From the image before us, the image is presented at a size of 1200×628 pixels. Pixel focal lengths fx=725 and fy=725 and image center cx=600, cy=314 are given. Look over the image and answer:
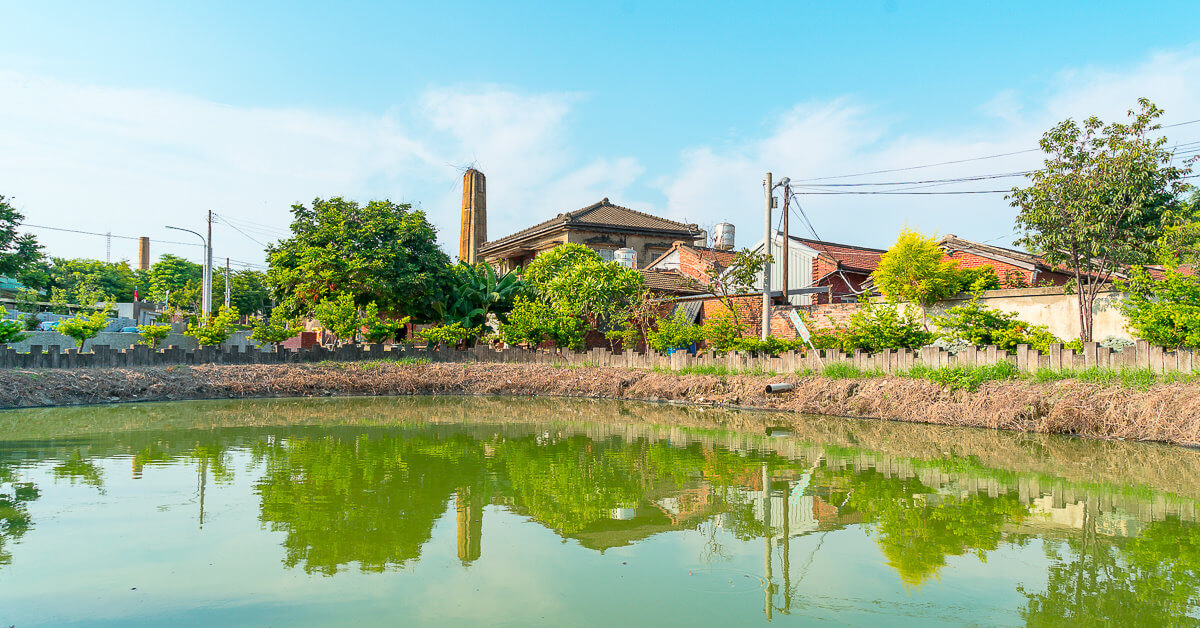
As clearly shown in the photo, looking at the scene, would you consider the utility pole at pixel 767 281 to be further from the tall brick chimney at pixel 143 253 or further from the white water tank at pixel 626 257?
the tall brick chimney at pixel 143 253

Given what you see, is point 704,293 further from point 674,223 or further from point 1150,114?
point 1150,114

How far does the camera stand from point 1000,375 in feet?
41.7

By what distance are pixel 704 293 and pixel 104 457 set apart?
21.2m

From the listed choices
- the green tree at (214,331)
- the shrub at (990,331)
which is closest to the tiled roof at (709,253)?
the shrub at (990,331)

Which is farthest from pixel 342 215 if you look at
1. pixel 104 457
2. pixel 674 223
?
pixel 674 223

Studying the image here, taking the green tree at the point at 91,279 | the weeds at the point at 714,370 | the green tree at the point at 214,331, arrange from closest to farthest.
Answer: the weeds at the point at 714,370, the green tree at the point at 214,331, the green tree at the point at 91,279

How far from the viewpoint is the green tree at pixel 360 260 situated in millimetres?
21562

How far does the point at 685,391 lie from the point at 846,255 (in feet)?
50.0

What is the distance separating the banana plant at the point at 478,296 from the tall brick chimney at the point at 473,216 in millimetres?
14017

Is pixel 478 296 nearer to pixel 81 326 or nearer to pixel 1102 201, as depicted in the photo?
pixel 81 326

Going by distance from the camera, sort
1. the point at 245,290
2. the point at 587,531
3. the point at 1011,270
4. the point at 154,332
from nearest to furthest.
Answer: the point at 587,531 < the point at 154,332 < the point at 1011,270 < the point at 245,290

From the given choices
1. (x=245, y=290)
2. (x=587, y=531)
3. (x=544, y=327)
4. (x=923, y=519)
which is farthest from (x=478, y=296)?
(x=245, y=290)

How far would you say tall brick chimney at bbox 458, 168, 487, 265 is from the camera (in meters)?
39.8

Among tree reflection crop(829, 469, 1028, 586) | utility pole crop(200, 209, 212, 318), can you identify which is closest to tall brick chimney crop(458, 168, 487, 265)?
utility pole crop(200, 209, 212, 318)
